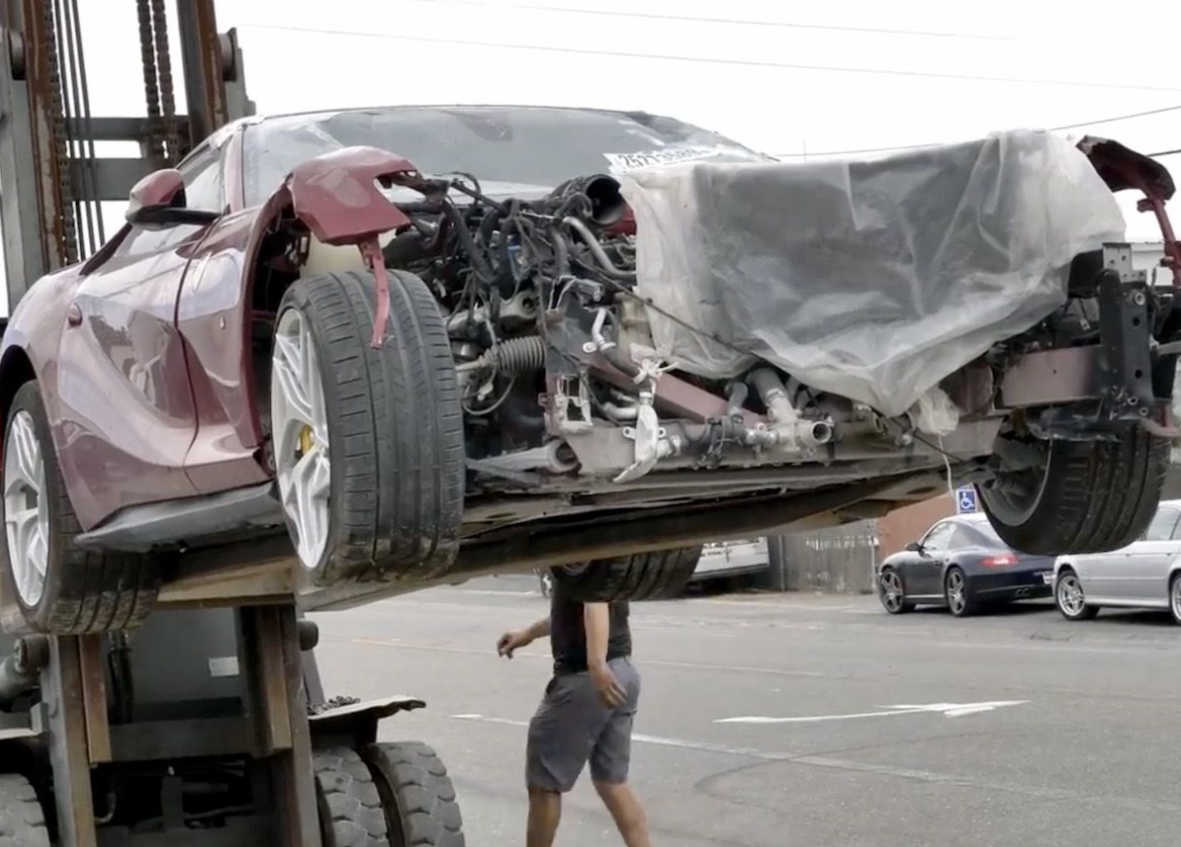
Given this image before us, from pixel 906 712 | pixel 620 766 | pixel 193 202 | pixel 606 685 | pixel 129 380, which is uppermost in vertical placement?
pixel 193 202

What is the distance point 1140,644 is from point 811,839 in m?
9.97

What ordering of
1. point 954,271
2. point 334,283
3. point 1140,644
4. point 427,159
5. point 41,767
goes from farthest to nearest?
point 1140,644 < point 41,767 < point 427,159 < point 954,271 < point 334,283

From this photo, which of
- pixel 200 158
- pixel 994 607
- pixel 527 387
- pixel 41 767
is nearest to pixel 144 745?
pixel 41 767

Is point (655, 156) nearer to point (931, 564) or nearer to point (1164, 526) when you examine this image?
point (1164, 526)

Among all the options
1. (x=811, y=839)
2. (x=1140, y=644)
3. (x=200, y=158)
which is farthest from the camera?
(x=1140, y=644)

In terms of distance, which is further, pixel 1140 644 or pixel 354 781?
pixel 1140 644

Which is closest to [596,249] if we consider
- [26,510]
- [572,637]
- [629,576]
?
[26,510]

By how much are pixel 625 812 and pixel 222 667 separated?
2.04 metres

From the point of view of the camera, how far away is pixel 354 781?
7598 millimetres

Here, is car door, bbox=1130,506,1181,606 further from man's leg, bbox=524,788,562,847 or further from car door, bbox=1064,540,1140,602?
man's leg, bbox=524,788,562,847

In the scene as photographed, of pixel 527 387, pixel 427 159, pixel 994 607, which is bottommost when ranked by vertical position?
pixel 994 607

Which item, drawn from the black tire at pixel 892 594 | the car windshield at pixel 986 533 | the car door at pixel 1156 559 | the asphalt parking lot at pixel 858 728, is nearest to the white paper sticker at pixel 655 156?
the asphalt parking lot at pixel 858 728

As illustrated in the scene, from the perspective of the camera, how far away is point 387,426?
484 centimetres

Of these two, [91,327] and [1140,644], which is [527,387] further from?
[1140,644]
